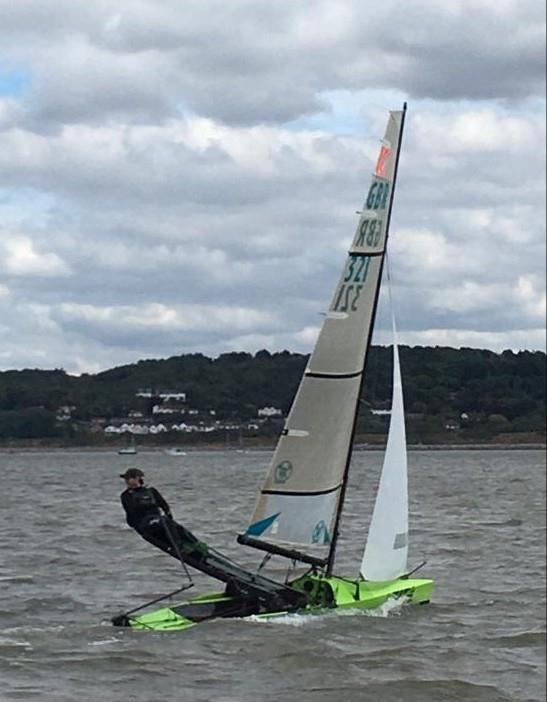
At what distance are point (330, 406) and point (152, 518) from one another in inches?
102

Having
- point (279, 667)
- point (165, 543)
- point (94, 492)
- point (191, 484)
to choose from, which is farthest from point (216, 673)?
point (191, 484)

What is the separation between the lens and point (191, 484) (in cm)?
6272

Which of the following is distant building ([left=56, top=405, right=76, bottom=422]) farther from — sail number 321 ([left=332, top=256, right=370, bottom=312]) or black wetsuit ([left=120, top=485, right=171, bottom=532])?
black wetsuit ([left=120, top=485, right=171, bottom=532])

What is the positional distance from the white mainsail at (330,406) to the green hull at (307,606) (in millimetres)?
547

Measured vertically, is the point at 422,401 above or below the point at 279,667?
above

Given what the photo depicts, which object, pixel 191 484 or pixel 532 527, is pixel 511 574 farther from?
pixel 191 484

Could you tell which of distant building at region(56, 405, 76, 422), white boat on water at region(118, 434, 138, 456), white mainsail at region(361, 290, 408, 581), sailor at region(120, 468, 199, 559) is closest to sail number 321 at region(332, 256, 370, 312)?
white mainsail at region(361, 290, 408, 581)

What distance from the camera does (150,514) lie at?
15.8 meters

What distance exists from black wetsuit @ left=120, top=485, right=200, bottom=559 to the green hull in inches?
24.6

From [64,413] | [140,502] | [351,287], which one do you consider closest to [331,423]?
[351,287]

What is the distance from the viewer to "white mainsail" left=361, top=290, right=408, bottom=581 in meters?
18.0

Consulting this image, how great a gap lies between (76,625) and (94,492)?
39.0 metres

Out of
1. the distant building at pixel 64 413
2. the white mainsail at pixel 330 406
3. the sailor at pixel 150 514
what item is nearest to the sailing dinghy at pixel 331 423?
the white mainsail at pixel 330 406

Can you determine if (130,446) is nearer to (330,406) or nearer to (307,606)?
(330,406)
